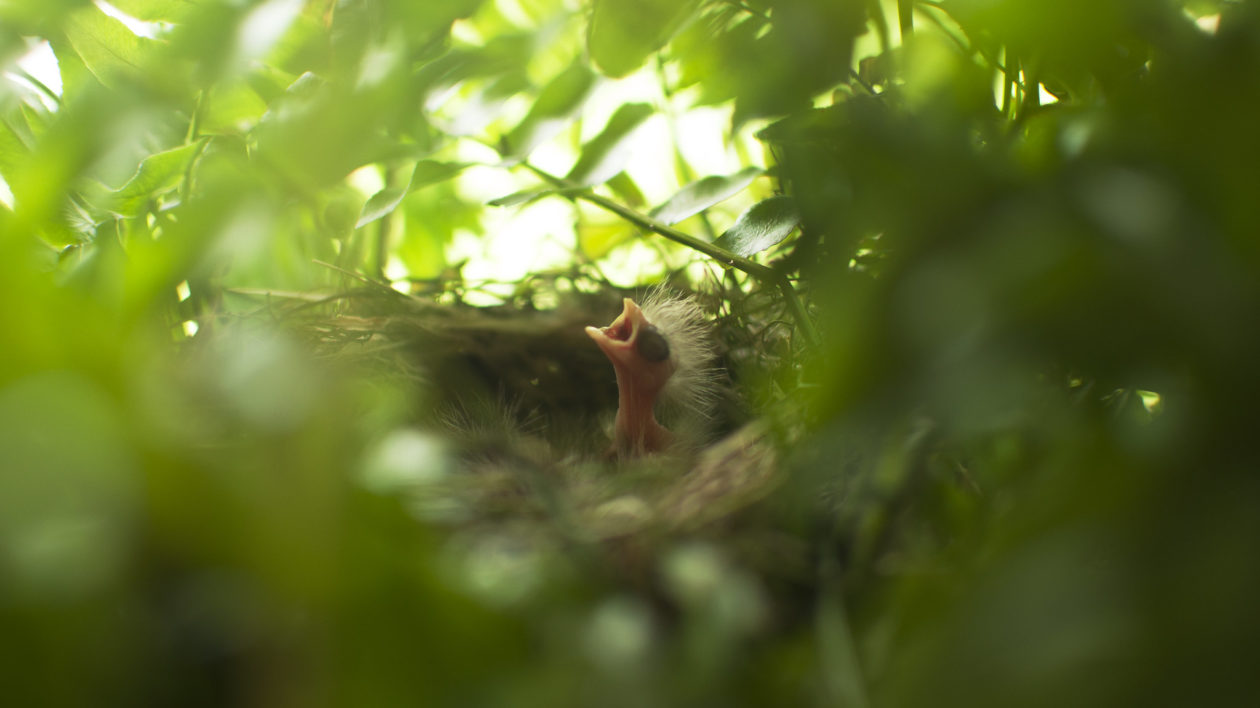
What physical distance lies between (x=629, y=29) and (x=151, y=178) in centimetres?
39

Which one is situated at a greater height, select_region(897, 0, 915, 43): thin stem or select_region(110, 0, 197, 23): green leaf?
select_region(110, 0, 197, 23): green leaf

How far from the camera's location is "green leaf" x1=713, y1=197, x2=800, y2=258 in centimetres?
54

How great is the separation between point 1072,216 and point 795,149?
0.27 metres

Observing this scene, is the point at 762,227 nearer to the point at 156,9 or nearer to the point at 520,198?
the point at 520,198

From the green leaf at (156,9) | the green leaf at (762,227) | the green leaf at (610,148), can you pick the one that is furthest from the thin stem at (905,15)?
the green leaf at (156,9)

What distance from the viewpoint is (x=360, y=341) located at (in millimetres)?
872

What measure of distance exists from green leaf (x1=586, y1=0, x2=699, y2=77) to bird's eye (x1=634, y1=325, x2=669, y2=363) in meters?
0.33

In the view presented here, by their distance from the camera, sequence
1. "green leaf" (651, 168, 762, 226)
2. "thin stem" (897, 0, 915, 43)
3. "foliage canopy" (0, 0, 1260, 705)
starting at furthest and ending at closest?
"green leaf" (651, 168, 762, 226) → "thin stem" (897, 0, 915, 43) → "foliage canopy" (0, 0, 1260, 705)

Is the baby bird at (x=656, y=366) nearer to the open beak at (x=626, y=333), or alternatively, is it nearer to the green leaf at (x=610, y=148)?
the open beak at (x=626, y=333)

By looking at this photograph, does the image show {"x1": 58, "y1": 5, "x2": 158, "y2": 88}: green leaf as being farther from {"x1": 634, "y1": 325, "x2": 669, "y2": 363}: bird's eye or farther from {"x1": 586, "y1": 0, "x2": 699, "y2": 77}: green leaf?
{"x1": 634, "y1": 325, "x2": 669, "y2": 363}: bird's eye

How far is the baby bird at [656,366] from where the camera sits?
2.96 feet

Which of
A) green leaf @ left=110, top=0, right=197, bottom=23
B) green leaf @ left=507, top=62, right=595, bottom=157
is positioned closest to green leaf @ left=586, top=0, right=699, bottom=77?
green leaf @ left=507, top=62, right=595, bottom=157

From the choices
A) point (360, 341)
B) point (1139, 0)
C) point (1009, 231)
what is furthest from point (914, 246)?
point (360, 341)

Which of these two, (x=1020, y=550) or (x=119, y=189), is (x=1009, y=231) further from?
(x=119, y=189)
